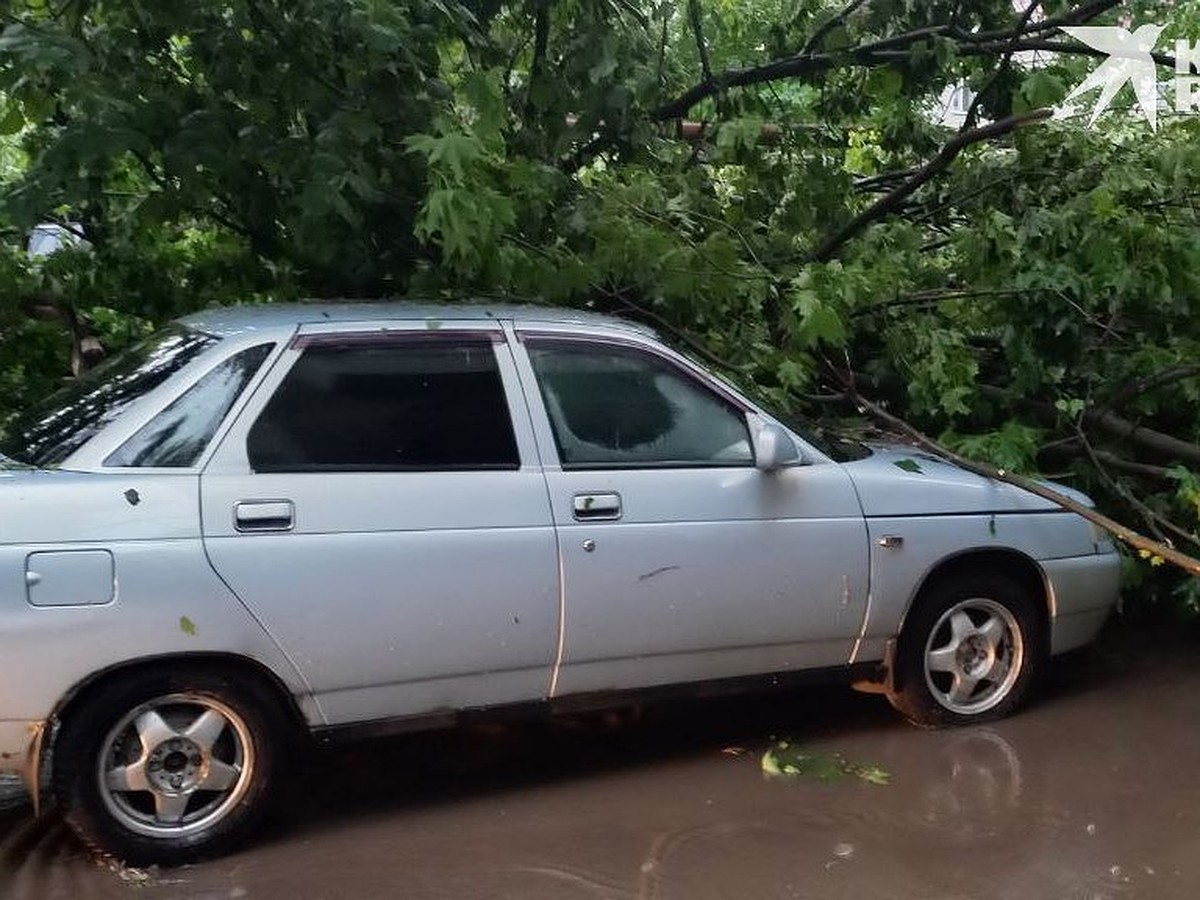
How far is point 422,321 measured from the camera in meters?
4.37

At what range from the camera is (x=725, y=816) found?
14.2 ft

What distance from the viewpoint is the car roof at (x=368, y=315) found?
168 inches

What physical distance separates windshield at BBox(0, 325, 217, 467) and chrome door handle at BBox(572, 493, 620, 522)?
4.38 feet

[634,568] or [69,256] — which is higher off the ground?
[69,256]

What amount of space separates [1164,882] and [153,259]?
A: 5.15 metres

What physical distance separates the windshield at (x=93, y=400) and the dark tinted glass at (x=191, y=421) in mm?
144

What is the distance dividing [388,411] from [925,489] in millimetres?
2129

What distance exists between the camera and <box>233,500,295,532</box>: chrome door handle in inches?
153

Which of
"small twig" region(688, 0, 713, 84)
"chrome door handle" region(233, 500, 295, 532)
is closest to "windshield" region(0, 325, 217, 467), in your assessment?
"chrome door handle" region(233, 500, 295, 532)

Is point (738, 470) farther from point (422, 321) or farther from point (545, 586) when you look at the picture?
point (422, 321)

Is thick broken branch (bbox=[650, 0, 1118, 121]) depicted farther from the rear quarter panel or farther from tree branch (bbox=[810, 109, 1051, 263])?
the rear quarter panel

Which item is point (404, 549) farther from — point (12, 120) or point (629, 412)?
point (12, 120)

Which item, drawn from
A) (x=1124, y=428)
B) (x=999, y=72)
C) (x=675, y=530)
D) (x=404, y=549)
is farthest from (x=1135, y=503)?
(x=404, y=549)

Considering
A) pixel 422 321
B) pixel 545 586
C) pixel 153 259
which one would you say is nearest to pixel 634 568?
pixel 545 586
